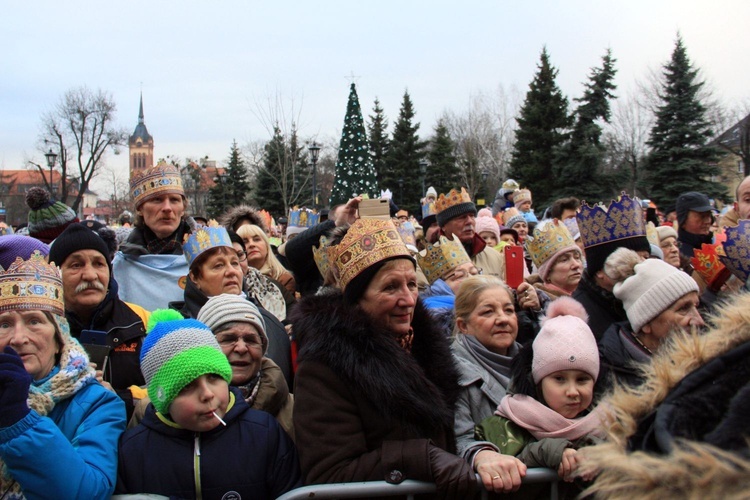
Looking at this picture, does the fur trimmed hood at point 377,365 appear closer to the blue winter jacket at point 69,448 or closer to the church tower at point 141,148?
the blue winter jacket at point 69,448

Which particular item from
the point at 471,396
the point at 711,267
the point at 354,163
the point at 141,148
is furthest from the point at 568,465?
the point at 141,148

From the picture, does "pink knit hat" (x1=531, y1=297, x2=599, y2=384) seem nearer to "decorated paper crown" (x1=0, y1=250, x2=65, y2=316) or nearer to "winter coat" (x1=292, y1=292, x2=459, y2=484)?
"winter coat" (x1=292, y1=292, x2=459, y2=484)

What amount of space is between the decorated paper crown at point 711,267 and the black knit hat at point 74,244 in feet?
14.4

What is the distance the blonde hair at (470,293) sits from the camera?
3613mm

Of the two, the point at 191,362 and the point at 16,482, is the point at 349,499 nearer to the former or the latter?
the point at 191,362

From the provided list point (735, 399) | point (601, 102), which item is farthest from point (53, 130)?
point (735, 399)

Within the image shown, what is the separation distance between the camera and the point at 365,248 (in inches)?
116

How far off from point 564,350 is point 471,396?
53 cm

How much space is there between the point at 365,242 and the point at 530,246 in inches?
109

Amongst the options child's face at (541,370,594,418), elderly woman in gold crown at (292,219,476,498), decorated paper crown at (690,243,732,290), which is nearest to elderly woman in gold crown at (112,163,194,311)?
elderly woman in gold crown at (292,219,476,498)

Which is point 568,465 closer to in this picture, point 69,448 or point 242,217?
point 69,448

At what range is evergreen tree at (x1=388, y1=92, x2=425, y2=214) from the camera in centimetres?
4619

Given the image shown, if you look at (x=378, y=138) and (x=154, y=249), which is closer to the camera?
(x=154, y=249)

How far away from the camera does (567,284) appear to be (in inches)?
196
